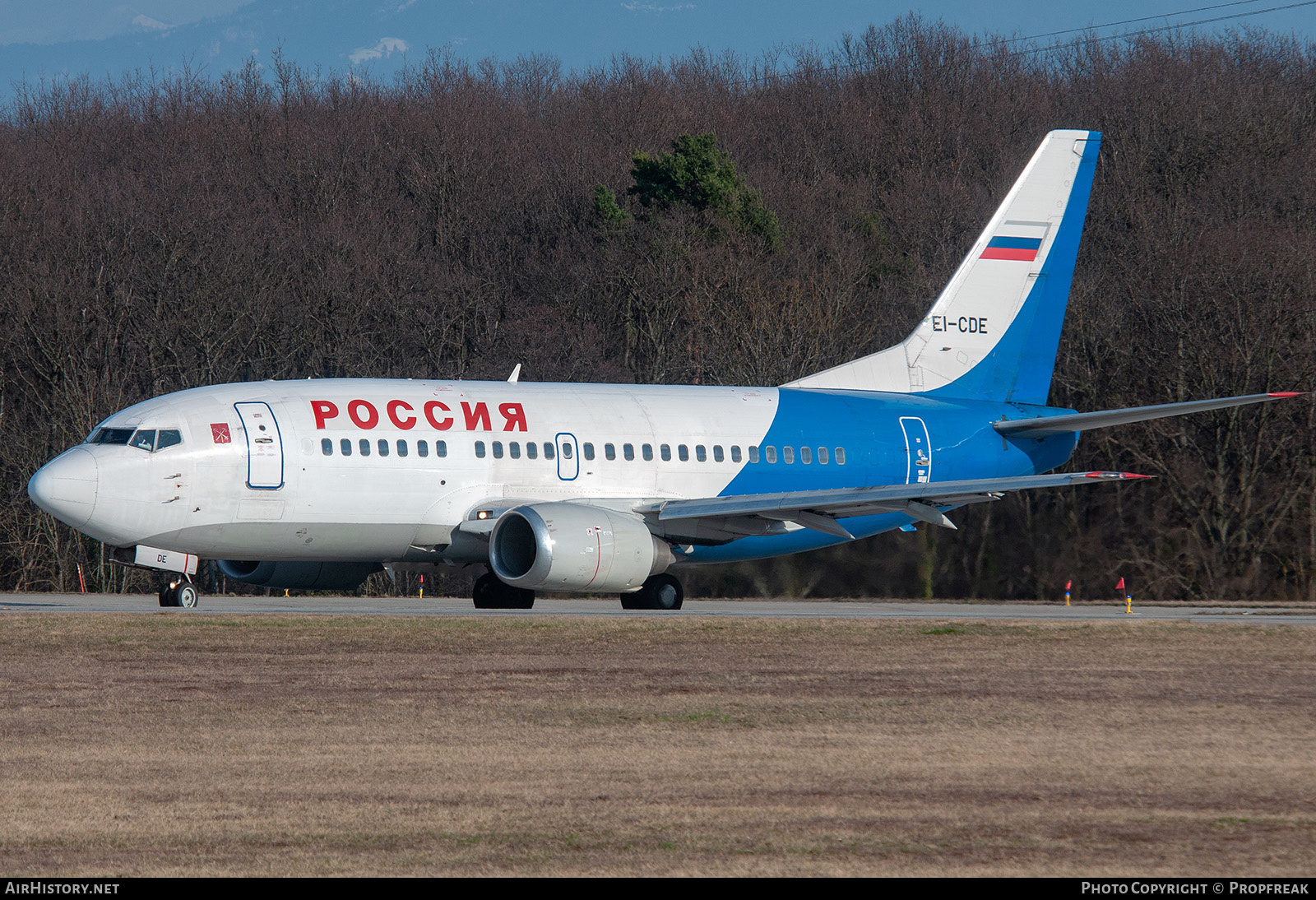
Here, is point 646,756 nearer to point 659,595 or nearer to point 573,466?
point 573,466

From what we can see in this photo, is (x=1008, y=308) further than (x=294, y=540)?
Yes

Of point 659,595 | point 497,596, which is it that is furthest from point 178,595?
point 659,595

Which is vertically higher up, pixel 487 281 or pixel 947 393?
pixel 487 281

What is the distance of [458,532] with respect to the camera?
→ 2633 centimetres

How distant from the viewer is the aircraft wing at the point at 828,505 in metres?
25.8

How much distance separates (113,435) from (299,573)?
430cm

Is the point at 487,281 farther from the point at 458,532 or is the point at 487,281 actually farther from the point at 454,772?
the point at 454,772


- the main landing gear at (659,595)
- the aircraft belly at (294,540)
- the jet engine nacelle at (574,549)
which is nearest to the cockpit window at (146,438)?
the aircraft belly at (294,540)

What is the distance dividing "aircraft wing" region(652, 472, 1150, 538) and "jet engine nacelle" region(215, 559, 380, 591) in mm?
5295

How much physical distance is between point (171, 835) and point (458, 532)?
17293 millimetres

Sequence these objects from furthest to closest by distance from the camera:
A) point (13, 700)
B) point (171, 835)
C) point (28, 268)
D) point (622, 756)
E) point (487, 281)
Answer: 1. point (487, 281)
2. point (28, 268)
3. point (13, 700)
4. point (622, 756)
5. point (171, 835)

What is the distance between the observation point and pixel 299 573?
27578 millimetres

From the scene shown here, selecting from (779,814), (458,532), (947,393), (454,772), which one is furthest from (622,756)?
(947,393)

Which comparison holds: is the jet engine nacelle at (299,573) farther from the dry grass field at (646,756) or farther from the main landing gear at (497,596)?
the dry grass field at (646,756)
